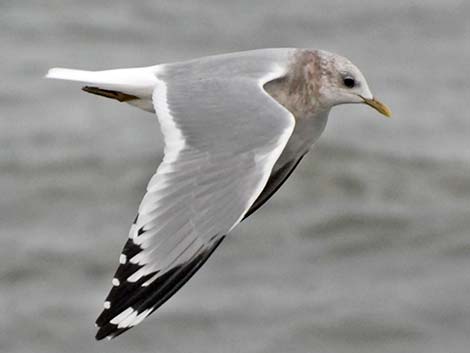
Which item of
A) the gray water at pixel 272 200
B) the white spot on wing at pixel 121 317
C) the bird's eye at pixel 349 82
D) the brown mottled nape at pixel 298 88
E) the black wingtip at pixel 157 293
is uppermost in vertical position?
the gray water at pixel 272 200

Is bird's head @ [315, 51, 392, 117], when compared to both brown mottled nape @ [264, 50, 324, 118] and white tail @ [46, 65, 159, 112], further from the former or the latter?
white tail @ [46, 65, 159, 112]

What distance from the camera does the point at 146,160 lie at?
873 cm

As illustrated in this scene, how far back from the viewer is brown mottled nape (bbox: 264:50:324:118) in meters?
4.90

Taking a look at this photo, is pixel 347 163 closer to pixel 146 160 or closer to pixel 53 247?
pixel 146 160

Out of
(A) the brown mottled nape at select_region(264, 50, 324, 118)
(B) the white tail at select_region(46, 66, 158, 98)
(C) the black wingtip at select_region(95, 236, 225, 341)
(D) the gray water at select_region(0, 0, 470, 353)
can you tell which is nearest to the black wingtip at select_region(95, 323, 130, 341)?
(C) the black wingtip at select_region(95, 236, 225, 341)

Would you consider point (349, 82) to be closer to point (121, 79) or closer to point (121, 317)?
point (121, 79)

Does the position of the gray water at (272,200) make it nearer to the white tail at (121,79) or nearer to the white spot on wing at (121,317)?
the white tail at (121,79)

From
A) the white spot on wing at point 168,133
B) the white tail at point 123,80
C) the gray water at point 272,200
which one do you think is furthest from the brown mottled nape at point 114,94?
the gray water at point 272,200

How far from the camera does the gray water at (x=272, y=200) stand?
7.60 meters

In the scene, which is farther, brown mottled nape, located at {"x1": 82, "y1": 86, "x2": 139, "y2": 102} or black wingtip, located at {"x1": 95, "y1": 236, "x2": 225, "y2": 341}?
brown mottled nape, located at {"x1": 82, "y1": 86, "x2": 139, "y2": 102}

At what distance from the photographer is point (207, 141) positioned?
14.3ft

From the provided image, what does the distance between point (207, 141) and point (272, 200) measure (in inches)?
170

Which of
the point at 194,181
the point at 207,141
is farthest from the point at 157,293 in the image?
the point at 207,141

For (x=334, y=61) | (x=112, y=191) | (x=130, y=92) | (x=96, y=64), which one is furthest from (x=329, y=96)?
(x=96, y=64)
